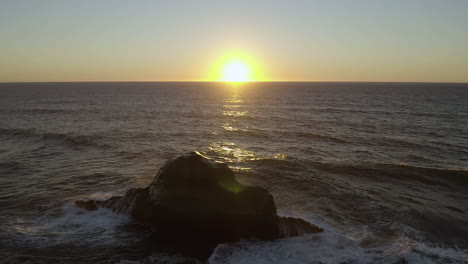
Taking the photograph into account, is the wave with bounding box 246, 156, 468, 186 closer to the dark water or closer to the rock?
the dark water

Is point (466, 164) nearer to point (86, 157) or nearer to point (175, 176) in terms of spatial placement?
point (175, 176)

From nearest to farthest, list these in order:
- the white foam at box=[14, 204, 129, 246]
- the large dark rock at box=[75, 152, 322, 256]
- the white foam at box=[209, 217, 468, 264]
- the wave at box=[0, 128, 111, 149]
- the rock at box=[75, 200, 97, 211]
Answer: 1. the white foam at box=[209, 217, 468, 264]
2. the white foam at box=[14, 204, 129, 246]
3. the large dark rock at box=[75, 152, 322, 256]
4. the rock at box=[75, 200, 97, 211]
5. the wave at box=[0, 128, 111, 149]

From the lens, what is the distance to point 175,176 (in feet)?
50.8

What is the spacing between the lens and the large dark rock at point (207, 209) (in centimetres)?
1477

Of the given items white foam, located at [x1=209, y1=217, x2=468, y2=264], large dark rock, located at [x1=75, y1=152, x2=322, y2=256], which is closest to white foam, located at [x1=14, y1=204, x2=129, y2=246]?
large dark rock, located at [x1=75, y1=152, x2=322, y2=256]

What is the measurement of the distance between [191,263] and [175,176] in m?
4.38

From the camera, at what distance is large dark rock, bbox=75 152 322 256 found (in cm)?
1477

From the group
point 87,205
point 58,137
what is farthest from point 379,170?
point 58,137

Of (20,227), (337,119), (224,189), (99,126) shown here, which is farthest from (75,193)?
(337,119)

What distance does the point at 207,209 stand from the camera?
14.8 metres

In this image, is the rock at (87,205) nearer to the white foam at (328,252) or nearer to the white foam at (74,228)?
the white foam at (74,228)

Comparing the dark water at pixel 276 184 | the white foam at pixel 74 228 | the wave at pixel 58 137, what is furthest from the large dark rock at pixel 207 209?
the wave at pixel 58 137

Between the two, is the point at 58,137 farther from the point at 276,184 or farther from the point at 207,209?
the point at 207,209

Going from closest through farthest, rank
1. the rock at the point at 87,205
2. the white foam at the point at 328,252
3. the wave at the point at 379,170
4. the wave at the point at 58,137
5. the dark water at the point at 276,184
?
the white foam at the point at 328,252 → the dark water at the point at 276,184 → the rock at the point at 87,205 → the wave at the point at 379,170 → the wave at the point at 58,137
